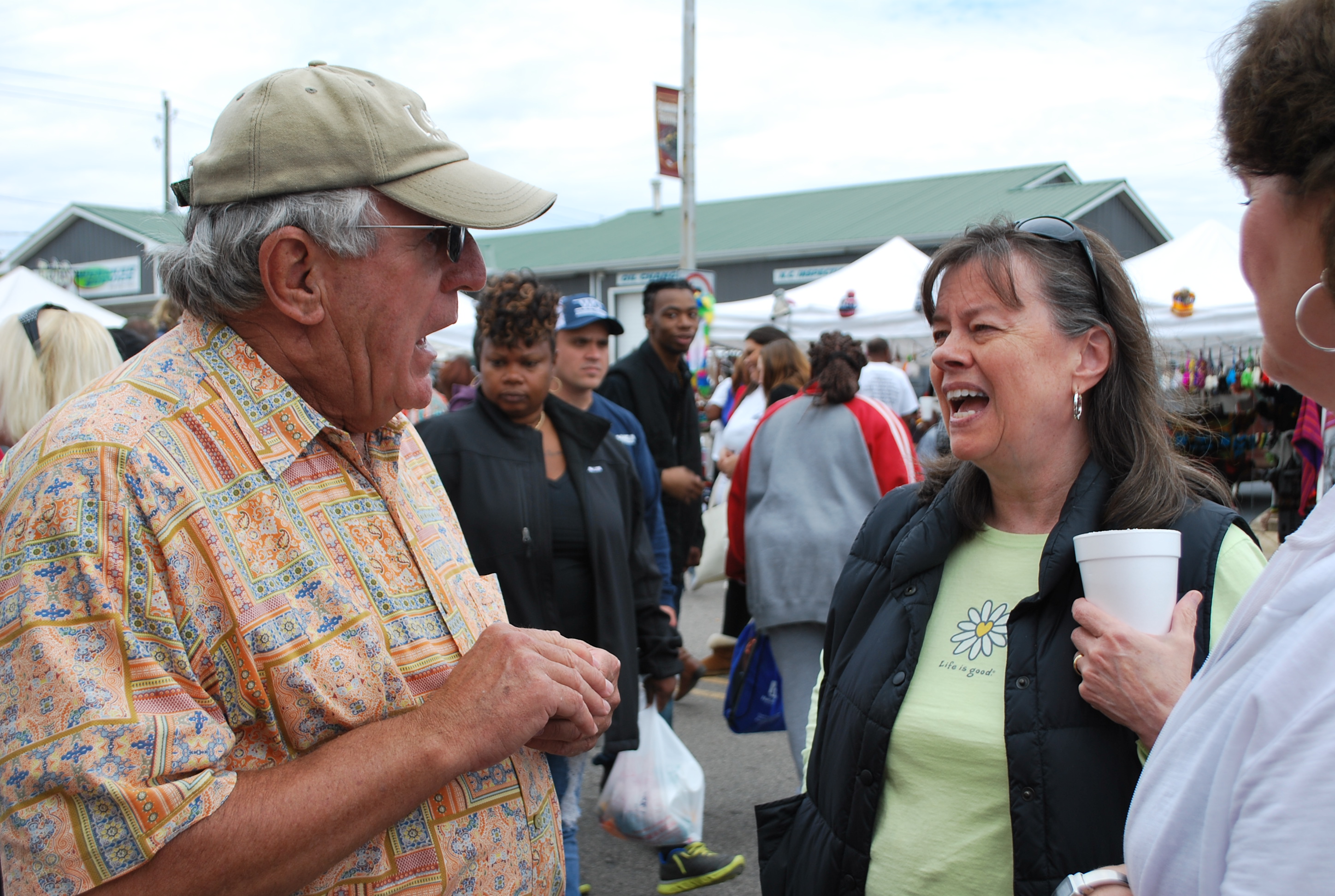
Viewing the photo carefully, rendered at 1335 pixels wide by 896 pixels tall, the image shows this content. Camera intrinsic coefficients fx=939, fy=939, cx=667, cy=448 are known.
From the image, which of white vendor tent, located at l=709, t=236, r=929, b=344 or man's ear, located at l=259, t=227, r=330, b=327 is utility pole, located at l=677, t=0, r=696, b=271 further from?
man's ear, located at l=259, t=227, r=330, b=327

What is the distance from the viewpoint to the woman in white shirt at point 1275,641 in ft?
2.70

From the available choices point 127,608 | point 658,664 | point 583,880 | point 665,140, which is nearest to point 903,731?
point 127,608

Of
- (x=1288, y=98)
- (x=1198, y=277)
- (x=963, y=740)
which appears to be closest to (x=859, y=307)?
(x=1198, y=277)

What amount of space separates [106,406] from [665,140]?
12.6 metres

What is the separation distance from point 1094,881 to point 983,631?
724 millimetres

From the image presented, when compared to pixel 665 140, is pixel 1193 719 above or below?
below

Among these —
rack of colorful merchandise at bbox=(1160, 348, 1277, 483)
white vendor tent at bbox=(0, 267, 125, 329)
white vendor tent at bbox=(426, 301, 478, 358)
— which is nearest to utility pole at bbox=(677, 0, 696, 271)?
white vendor tent at bbox=(426, 301, 478, 358)

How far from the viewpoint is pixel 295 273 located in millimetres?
1393

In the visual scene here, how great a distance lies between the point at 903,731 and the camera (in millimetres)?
1864

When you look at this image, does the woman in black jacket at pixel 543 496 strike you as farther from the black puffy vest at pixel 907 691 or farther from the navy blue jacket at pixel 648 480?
the black puffy vest at pixel 907 691

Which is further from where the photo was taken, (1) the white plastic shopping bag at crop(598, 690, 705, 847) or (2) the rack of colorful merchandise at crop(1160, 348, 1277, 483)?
(2) the rack of colorful merchandise at crop(1160, 348, 1277, 483)

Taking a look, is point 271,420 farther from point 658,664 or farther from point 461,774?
point 658,664

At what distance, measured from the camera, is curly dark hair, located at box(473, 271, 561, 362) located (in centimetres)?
327

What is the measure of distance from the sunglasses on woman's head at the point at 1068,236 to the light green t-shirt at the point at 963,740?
22.5 inches
